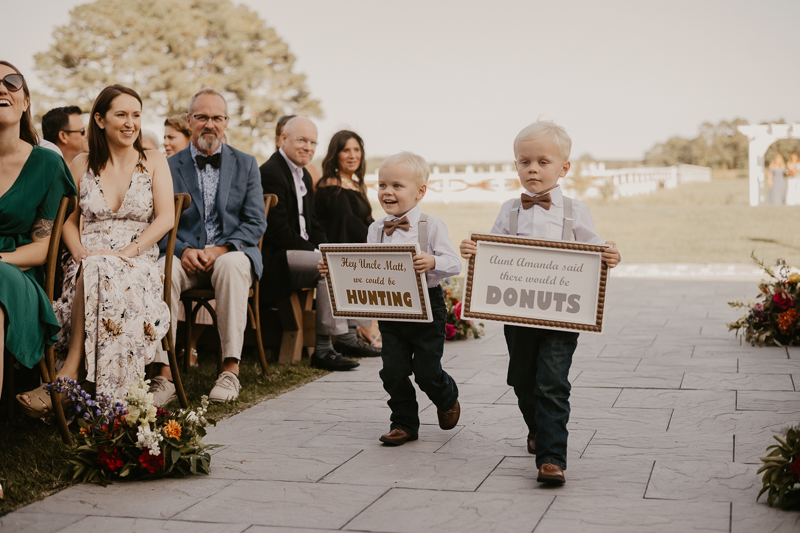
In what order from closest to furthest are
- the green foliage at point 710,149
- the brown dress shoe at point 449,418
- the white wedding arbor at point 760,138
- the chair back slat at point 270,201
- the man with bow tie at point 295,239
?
the brown dress shoe at point 449,418
the chair back slat at point 270,201
the man with bow tie at point 295,239
the white wedding arbor at point 760,138
the green foliage at point 710,149

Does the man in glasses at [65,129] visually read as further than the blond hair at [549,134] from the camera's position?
Yes

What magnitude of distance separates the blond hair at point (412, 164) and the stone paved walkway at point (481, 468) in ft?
4.07

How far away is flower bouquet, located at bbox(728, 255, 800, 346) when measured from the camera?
6531mm

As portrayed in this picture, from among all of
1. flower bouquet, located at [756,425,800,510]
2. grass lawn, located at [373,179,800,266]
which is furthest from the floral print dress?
grass lawn, located at [373,179,800,266]

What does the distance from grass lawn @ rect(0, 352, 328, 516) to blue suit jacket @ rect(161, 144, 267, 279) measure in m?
0.75

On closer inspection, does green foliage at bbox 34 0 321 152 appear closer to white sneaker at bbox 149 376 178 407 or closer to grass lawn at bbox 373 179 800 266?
grass lawn at bbox 373 179 800 266

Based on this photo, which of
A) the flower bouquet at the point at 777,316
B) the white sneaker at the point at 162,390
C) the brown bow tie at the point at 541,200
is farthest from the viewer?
the flower bouquet at the point at 777,316

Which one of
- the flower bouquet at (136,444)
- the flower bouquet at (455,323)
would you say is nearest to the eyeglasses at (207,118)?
the flower bouquet at (136,444)

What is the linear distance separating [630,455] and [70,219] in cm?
304

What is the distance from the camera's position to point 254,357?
20.9 ft

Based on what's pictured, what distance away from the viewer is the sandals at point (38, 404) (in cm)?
373

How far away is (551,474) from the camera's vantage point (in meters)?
3.12

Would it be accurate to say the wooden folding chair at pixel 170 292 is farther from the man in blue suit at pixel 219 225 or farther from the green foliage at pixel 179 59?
the green foliage at pixel 179 59

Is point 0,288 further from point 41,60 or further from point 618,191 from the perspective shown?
point 618,191
